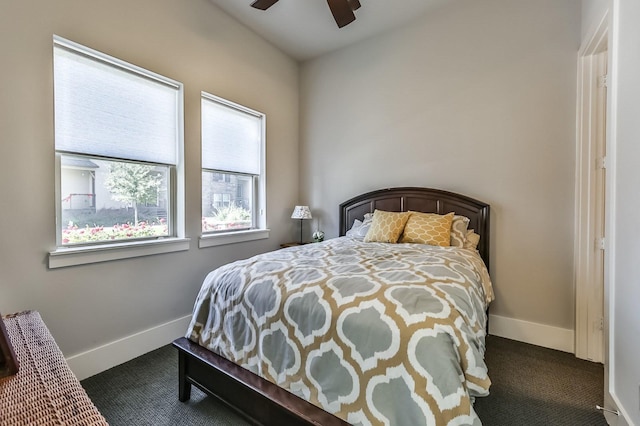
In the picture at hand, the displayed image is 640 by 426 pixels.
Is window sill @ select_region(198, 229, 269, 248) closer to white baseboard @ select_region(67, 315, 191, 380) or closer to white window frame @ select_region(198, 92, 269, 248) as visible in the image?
white window frame @ select_region(198, 92, 269, 248)

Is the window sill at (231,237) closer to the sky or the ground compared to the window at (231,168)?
closer to the ground

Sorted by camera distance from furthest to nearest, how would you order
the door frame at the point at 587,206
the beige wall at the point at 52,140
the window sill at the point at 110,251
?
the door frame at the point at 587,206 < the window sill at the point at 110,251 < the beige wall at the point at 52,140

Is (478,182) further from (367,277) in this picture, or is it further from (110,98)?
(110,98)

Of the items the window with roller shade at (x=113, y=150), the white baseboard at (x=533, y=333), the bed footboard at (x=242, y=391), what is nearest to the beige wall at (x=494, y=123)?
the white baseboard at (x=533, y=333)

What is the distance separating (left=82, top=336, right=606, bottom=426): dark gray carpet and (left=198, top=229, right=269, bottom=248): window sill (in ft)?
3.28

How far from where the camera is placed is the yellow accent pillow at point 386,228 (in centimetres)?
269

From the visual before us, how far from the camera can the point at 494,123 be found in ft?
8.96

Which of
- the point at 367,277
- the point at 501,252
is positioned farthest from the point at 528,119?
the point at 367,277

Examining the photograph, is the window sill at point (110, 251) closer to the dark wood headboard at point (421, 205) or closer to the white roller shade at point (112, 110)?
the white roller shade at point (112, 110)

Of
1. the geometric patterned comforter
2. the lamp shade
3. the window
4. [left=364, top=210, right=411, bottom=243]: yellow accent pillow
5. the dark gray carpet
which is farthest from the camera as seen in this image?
the lamp shade

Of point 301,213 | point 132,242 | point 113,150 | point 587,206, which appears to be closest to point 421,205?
point 587,206

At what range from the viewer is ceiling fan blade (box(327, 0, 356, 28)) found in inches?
88.7

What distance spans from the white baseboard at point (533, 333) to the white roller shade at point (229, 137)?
9.83 ft

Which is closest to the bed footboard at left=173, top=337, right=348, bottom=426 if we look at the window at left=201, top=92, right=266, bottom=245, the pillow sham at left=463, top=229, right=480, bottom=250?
the window at left=201, top=92, right=266, bottom=245
